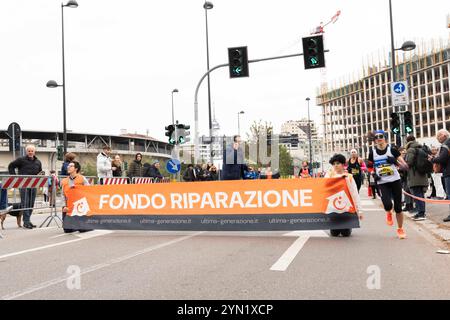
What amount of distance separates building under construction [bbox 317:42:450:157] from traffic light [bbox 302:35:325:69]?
251ft

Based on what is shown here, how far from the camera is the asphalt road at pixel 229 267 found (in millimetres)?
4715

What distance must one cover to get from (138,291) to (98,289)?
459 millimetres

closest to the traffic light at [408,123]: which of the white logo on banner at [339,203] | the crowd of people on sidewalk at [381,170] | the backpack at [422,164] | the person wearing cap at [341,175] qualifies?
the crowd of people on sidewalk at [381,170]

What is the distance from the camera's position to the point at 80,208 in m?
10.5

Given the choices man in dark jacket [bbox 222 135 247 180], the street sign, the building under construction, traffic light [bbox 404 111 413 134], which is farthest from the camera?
the building under construction

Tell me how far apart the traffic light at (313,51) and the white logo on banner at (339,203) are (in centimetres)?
1010

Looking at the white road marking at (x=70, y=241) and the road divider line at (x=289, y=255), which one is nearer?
the road divider line at (x=289, y=255)

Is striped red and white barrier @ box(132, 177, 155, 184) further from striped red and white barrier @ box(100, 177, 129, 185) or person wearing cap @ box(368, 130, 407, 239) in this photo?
person wearing cap @ box(368, 130, 407, 239)

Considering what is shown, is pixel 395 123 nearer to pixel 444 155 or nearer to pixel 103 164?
pixel 444 155

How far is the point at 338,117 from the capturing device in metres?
150

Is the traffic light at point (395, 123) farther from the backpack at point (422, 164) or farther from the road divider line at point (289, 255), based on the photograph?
the road divider line at point (289, 255)

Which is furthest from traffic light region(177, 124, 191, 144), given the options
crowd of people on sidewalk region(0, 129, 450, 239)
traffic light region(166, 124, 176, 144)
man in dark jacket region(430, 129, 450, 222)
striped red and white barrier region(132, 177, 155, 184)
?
man in dark jacket region(430, 129, 450, 222)

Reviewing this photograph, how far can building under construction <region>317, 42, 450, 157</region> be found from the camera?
108 meters
